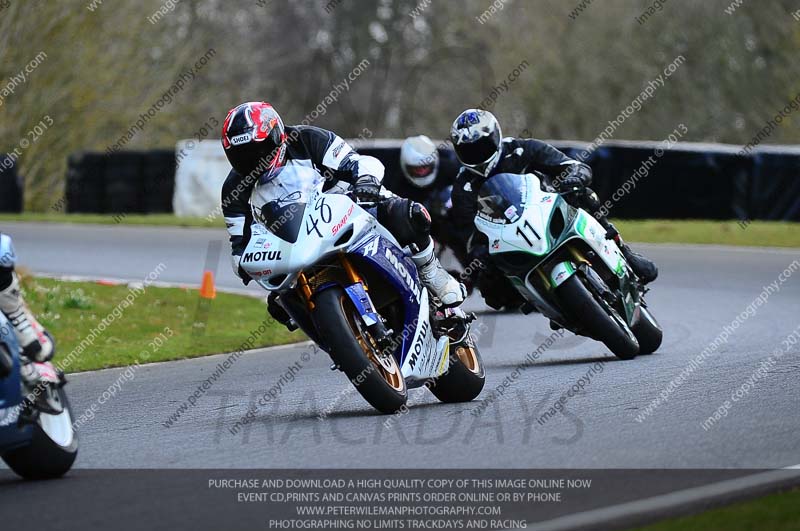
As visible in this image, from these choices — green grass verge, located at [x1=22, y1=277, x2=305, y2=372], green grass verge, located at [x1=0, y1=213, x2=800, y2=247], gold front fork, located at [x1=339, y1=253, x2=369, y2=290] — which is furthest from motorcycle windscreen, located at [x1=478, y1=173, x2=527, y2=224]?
green grass verge, located at [x1=0, y1=213, x2=800, y2=247]

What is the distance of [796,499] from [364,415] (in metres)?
2.73

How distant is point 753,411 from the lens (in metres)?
7.05

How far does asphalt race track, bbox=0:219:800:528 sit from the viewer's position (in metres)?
6.11

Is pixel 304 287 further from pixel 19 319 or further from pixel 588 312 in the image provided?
pixel 588 312

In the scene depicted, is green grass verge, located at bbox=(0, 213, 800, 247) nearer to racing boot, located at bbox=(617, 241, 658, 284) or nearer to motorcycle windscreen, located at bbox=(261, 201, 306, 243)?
racing boot, located at bbox=(617, 241, 658, 284)

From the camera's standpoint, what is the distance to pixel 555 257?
920 cm

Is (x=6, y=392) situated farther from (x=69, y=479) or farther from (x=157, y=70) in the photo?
(x=157, y=70)

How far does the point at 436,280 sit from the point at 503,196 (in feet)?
5.42

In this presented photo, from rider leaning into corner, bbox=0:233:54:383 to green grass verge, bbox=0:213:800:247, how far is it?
15498 mm

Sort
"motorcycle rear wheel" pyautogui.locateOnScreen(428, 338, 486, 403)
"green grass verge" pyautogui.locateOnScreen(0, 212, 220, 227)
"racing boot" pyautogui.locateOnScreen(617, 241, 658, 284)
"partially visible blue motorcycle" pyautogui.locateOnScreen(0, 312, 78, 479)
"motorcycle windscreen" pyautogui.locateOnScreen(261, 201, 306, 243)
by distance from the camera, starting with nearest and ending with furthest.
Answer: "partially visible blue motorcycle" pyautogui.locateOnScreen(0, 312, 78, 479) → "motorcycle windscreen" pyautogui.locateOnScreen(261, 201, 306, 243) → "motorcycle rear wheel" pyautogui.locateOnScreen(428, 338, 486, 403) → "racing boot" pyautogui.locateOnScreen(617, 241, 658, 284) → "green grass verge" pyautogui.locateOnScreen(0, 212, 220, 227)

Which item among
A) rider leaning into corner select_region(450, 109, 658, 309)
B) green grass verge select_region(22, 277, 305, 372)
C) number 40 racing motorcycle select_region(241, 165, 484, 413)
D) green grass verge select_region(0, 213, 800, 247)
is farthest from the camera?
green grass verge select_region(0, 213, 800, 247)

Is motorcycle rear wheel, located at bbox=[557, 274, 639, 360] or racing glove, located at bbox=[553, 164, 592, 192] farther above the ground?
racing glove, located at bbox=[553, 164, 592, 192]

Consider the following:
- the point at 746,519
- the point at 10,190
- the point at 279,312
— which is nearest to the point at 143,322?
the point at 279,312

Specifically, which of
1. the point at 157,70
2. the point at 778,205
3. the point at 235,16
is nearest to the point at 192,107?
the point at 157,70
